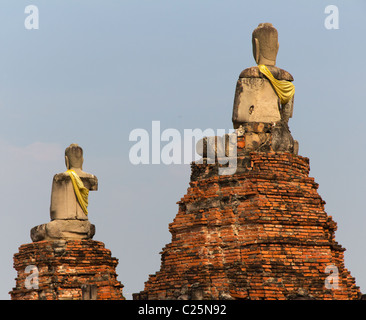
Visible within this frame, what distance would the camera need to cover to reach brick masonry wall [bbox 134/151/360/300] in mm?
26656

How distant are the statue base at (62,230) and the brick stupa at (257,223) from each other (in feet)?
22.2

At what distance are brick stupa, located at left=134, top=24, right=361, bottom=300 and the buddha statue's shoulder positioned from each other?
0.03 metres

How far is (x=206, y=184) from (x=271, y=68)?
3.73m

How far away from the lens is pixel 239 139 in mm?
28656

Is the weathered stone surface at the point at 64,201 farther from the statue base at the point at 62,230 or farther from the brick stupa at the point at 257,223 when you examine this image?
the brick stupa at the point at 257,223

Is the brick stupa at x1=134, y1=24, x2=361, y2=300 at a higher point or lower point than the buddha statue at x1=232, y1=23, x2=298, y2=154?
lower

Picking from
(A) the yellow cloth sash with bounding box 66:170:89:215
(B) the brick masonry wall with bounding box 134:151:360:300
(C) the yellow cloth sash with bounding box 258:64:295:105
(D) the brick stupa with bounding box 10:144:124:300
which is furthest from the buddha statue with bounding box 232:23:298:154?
(D) the brick stupa with bounding box 10:144:124:300

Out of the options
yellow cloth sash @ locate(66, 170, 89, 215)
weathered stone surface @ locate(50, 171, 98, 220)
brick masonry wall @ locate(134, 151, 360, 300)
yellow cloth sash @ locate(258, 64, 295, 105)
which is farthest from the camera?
yellow cloth sash @ locate(66, 170, 89, 215)

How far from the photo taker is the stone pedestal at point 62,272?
113ft

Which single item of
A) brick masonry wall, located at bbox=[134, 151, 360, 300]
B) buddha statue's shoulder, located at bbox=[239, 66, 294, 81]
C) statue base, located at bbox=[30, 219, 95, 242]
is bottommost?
brick masonry wall, located at bbox=[134, 151, 360, 300]

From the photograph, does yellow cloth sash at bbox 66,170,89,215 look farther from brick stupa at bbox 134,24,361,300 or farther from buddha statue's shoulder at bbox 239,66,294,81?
buddha statue's shoulder at bbox 239,66,294,81

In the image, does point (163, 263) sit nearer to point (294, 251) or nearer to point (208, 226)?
point (208, 226)

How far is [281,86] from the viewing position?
29344 millimetres
